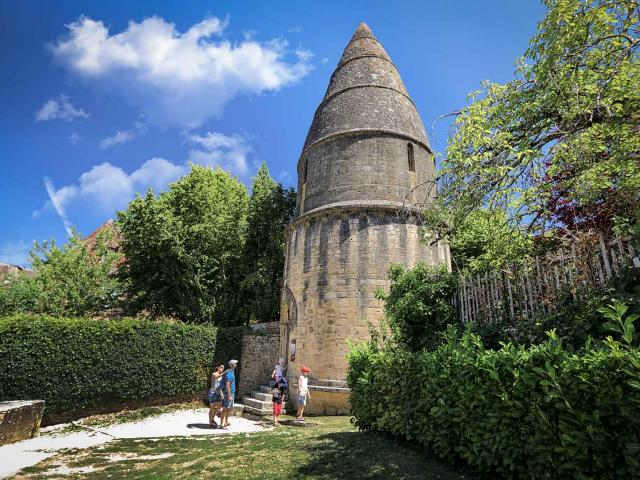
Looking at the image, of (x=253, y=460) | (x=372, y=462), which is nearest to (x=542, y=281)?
(x=372, y=462)

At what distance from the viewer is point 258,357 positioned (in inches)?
642

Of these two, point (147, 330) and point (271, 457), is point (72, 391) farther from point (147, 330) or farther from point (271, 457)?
point (271, 457)

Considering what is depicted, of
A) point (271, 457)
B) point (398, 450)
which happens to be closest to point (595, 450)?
point (398, 450)

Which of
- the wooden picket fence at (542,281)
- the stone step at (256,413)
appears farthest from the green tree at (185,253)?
the wooden picket fence at (542,281)

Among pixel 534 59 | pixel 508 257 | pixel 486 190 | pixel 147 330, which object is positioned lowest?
pixel 147 330

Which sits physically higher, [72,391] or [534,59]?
[534,59]

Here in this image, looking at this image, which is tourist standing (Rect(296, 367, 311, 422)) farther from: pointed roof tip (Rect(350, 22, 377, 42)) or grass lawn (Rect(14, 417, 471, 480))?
pointed roof tip (Rect(350, 22, 377, 42))

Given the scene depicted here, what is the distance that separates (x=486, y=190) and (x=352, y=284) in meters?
7.27

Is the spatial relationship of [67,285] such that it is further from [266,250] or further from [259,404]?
[259,404]

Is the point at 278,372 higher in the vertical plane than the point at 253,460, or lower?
higher

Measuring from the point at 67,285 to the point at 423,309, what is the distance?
726 inches

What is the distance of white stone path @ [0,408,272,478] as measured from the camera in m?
7.82

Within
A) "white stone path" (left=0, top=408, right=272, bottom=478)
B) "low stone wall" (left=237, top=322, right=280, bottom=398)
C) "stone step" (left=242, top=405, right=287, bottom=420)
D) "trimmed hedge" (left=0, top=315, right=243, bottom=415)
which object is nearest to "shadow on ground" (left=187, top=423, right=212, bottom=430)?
"white stone path" (left=0, top=408, right=272, bottom=478)

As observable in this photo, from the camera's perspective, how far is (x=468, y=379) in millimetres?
4527
